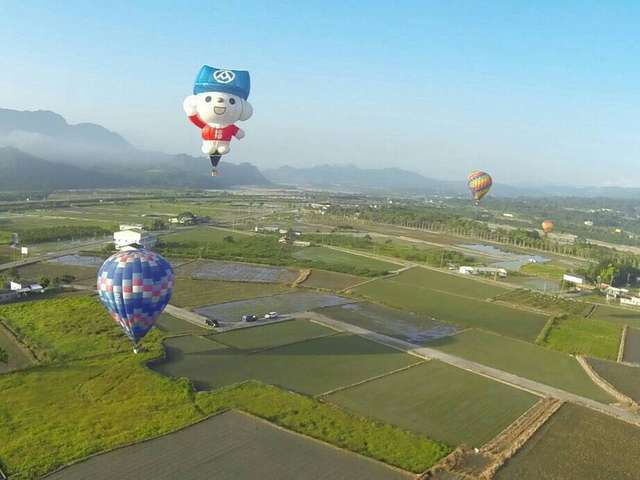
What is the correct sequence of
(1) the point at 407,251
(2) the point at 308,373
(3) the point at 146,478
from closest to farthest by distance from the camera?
(3) the point at 146,478
(2) the point at 308,373
(1) the point at 407,251

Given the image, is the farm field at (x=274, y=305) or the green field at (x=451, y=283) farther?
the green field at (x=451, y=283)

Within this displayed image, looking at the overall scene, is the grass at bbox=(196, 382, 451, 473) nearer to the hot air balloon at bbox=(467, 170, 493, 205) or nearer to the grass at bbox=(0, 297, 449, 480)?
the grass at bbox=(0, 297, 449, 480)

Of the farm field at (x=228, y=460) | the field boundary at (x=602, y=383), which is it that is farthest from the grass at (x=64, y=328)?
the field boundary at (x=602, y=383)

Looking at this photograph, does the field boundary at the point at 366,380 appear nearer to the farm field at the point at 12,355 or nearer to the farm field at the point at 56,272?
the farm field at the point at 12,355

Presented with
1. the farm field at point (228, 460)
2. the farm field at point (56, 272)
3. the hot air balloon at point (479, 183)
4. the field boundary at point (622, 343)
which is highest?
the hot air balloon at point (479, 183)

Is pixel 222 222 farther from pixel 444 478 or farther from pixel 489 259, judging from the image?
pixel 444 478

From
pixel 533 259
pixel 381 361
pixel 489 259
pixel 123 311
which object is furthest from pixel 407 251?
pixel 123 311

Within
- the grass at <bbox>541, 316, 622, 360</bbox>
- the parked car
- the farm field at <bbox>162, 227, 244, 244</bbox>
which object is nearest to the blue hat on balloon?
the parked car
